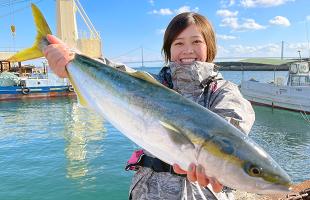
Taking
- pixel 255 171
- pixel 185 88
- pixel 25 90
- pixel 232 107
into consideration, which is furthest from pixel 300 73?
pixel 255 171

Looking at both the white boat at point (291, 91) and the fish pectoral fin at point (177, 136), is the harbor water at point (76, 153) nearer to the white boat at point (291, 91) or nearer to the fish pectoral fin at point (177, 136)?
the white boat at point (291, 91)

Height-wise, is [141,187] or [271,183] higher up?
[271,183]

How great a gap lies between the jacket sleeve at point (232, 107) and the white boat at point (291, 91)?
1027 inches

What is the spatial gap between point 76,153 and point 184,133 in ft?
43.3

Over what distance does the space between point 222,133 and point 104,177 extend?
10095mm

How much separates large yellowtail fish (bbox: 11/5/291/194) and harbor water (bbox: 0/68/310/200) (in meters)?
8.10

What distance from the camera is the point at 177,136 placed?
6.47 ft

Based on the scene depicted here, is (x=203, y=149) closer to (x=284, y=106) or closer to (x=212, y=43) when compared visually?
(x=212, y=43)

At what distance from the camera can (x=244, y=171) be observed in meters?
1.85

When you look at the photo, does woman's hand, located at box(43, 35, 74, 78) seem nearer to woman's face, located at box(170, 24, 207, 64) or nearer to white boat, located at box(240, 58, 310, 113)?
woman's face, located at box(170, 24, 207, 64)

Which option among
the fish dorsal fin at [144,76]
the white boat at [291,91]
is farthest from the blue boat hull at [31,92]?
the fish dorsal fin at [144,76]

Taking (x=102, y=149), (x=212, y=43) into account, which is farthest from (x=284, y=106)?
(x=212, y=43)

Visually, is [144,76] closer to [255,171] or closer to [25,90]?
[255,171]

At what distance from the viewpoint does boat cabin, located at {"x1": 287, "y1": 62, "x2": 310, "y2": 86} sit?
2773 centimetres
